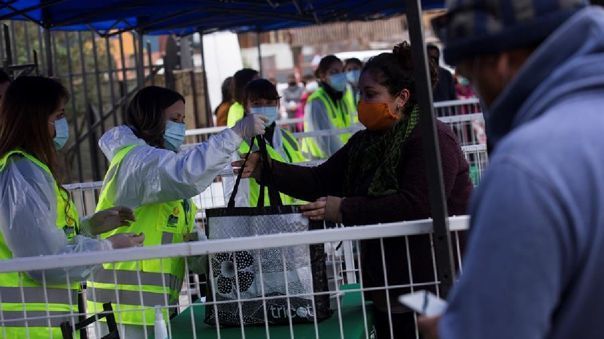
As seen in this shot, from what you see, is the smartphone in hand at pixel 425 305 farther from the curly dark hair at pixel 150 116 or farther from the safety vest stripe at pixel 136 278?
the curly dark hair at pixel 150 116

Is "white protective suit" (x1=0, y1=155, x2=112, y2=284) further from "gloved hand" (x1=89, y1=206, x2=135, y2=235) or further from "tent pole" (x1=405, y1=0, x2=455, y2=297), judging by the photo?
"tent pole" (x1=405, y1=0, x2=455, y2=297)

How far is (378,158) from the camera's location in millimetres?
4211

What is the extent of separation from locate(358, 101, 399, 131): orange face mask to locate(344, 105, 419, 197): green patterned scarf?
0.16 feet

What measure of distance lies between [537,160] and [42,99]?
2966 millimetres

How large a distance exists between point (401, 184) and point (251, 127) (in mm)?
798

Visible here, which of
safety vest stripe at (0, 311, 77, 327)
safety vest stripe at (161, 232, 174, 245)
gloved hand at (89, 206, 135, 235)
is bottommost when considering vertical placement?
safety vest stripe at (0, 311, 77, 327)

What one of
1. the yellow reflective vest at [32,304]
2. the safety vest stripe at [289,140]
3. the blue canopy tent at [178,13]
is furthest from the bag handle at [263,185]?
the blue canopy tent at [178,13]

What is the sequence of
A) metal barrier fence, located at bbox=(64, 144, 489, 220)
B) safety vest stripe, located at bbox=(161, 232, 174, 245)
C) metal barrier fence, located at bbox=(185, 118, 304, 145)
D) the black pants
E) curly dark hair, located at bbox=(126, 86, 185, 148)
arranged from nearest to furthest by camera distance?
the black pants → safety vest stripe, located at bbox=(161, 232, 174, 245) → curly dark hair, located at bbox=(126, 86, 185, 148) → metal barrier fence, located at bbox=(64, 144, 489, 220) → metal barrier fence, located at bbox=(185, 118, 304, 145)

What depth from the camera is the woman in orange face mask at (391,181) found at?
3873mm

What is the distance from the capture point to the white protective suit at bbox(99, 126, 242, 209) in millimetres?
4598

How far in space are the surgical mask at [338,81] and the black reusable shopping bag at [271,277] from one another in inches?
297

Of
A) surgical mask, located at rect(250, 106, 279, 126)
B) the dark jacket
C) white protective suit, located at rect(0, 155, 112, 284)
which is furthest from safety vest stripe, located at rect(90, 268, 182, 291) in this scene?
surgical mask, located at rect(250, 106, 279, 126)

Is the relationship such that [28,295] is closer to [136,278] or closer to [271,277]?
[136,278]

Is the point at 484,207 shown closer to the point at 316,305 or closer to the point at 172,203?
the point at 316,305
